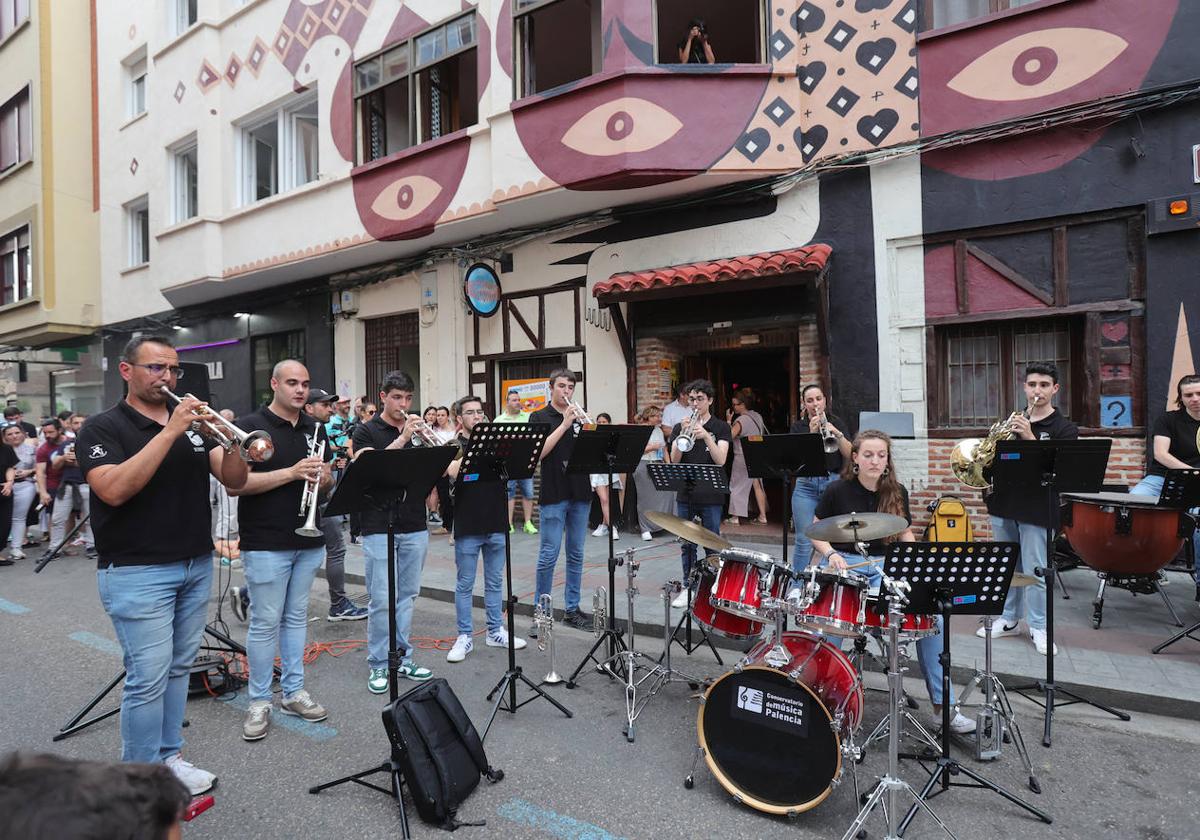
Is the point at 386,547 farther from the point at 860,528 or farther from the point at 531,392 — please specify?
the point at 531,392

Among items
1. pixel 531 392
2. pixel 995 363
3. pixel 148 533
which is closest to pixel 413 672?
pixel 148 533

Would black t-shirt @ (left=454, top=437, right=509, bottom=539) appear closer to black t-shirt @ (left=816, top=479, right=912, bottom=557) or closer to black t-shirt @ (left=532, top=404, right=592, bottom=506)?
black t-shirt @ (left=532, top=404, right=592, bottom=506)

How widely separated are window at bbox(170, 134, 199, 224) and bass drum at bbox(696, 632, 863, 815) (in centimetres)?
1606

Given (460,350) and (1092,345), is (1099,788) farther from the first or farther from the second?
(460,350)

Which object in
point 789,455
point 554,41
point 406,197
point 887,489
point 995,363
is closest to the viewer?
point 887,489

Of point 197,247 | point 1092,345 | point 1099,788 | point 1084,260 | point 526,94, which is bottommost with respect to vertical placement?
point 1099,788

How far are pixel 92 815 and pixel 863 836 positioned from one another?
307 cm

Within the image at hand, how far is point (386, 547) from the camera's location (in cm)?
467

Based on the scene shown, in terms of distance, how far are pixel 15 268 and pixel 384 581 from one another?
20.5 meters

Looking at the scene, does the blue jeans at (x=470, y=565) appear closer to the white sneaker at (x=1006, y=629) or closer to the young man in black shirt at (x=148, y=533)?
the young man in black shirt at (x=148, y=533)

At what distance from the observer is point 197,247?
1354 cm

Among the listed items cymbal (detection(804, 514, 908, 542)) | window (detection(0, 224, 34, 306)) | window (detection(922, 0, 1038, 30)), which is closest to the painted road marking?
cymbal (detection(804, 514, 908, 542))

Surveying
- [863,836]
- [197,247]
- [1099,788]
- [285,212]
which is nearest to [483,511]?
[863,836]

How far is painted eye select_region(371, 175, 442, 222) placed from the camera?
10617mm
